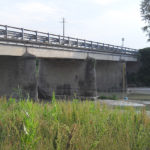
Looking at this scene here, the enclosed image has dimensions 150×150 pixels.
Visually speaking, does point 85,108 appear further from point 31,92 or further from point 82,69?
point 82,69

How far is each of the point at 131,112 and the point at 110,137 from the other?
1587 mm

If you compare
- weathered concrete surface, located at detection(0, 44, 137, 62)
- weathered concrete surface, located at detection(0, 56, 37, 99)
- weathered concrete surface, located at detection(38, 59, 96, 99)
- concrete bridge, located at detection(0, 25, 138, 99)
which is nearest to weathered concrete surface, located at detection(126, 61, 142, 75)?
concrete bridge, located at detection(0, 25, 138, 99)

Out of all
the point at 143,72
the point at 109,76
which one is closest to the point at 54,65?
the point at 109,76

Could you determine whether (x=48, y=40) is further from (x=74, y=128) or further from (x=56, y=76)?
(x=74, y=128)

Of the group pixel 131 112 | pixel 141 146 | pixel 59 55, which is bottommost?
pixel 141 146

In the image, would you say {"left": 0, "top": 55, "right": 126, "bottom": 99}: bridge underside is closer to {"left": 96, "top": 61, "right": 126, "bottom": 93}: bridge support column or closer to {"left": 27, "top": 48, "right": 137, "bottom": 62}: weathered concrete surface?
{"left": 96, "top": 61, "right": 126, "bottom": 93}: bridge support column

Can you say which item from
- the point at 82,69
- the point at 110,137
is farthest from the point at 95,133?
the point at 82,69

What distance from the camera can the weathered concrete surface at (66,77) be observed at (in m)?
33.4

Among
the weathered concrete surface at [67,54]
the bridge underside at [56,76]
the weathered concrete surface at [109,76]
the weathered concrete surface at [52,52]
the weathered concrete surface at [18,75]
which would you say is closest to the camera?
the weathered concrete surface at [52,52]

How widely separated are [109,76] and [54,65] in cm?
1444

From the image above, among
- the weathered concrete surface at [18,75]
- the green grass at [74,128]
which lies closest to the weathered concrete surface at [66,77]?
the weathered concrete surface at [18,75]

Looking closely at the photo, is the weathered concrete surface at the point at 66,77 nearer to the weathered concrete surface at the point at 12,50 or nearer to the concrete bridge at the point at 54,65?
the concrete bridge at the point at 54,65

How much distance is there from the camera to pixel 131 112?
284 inches

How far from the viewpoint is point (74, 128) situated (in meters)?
5.00
